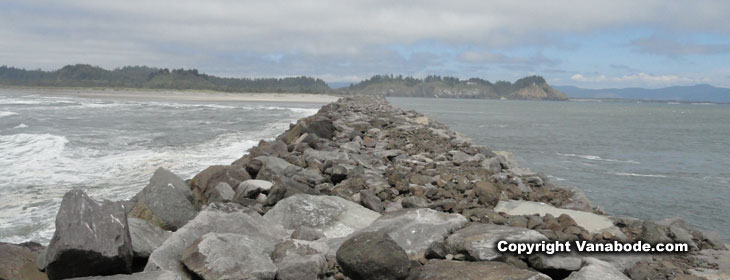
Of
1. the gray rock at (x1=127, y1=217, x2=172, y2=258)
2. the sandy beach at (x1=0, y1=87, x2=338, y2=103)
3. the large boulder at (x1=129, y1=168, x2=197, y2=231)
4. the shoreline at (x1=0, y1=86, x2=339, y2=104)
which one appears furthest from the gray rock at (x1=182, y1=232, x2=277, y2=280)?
the sandy beach at (x1=0, y1=87, x2=338, y2=103)

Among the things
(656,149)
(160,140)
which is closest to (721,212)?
(656,149)

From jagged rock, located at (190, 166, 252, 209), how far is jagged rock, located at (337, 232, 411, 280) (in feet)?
12.2

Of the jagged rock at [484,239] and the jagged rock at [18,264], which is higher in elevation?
the jagged rock at [484,239]

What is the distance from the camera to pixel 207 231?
4.37 metres

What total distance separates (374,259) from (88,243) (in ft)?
6.46

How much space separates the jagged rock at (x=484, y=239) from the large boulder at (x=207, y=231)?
146cm

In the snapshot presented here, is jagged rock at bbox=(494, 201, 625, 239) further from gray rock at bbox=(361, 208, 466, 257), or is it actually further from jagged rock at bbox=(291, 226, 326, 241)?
jagged rock at bbox=(291, 226, 326, 241)

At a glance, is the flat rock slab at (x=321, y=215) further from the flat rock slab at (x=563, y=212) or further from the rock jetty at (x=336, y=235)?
the flat rock slab at (x=563, y=212)

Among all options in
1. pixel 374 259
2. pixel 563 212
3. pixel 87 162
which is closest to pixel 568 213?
pixel 563 212

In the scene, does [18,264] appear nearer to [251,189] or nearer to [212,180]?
[251,189]

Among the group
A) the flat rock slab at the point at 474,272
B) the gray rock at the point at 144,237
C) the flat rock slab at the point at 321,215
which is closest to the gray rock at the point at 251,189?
the flat rock slab at the point at 321,215

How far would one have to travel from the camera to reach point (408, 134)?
1457 centimetres

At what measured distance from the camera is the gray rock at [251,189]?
21.9 ft

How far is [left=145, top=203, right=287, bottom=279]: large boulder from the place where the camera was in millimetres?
3830
